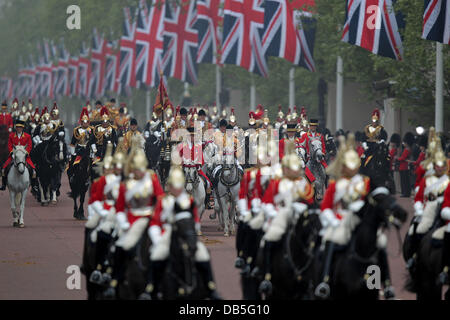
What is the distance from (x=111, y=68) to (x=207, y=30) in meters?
20.3

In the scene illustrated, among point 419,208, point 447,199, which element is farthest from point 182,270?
point 419,208

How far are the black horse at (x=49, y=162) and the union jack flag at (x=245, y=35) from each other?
44.5ft

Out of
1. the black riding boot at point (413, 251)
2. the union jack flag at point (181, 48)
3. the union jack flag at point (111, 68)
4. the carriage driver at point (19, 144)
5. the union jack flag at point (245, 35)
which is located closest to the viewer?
the black riding boot at point (413, 251)

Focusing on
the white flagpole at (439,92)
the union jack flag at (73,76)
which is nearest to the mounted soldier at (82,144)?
the white flagpole at (439,92)

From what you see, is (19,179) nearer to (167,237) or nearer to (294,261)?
(294,261)

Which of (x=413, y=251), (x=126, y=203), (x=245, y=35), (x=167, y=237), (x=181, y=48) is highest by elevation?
(x=181, y=48)

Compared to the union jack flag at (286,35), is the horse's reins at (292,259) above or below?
below

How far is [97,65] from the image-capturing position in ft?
240

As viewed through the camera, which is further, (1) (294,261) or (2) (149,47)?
(2) (149,47)

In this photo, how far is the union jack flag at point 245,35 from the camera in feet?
137

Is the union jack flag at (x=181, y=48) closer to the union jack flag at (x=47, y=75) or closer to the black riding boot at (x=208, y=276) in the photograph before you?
the union jack flag at (x=47, y=75)

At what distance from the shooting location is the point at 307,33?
3934 centimetres

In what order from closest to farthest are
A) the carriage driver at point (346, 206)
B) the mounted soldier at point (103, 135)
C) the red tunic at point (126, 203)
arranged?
the carriage driver at point (346, 206), the red tunic at point (126, 203), the mounted soldier at point (103, 135)

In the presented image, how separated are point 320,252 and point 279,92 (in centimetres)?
4345
